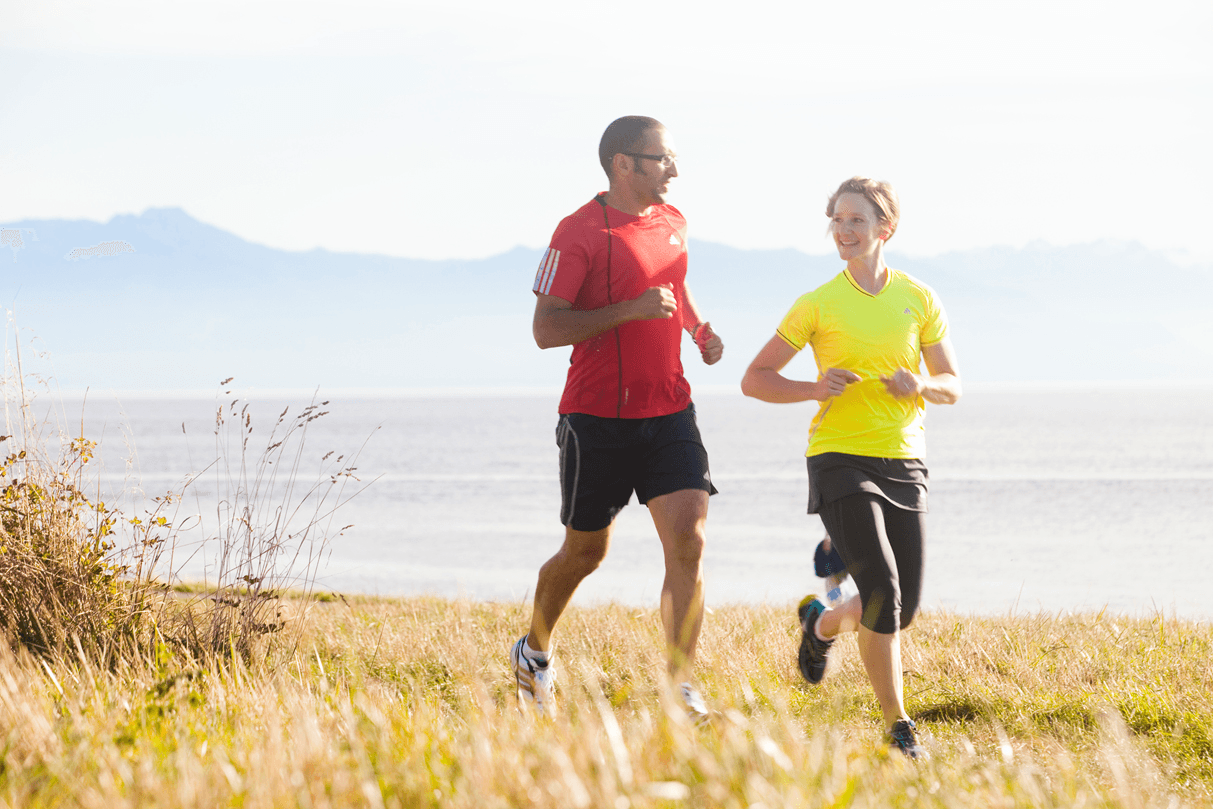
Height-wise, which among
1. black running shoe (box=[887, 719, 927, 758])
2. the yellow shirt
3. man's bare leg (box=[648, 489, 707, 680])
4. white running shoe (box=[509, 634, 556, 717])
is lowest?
white running shoe (box=[509, 634, 556, 717])

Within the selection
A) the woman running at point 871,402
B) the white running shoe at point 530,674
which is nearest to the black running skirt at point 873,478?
the woman running at point 871,402

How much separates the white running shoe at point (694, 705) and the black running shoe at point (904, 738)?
28.1 inches

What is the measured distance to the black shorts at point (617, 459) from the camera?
438cm

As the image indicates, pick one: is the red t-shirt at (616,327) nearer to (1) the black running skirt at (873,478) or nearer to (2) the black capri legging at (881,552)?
(1) the black running skirt at (873,478)

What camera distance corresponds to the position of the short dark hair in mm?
4473

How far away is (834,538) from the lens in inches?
167

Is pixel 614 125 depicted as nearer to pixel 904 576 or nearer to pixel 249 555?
pixel 904 576

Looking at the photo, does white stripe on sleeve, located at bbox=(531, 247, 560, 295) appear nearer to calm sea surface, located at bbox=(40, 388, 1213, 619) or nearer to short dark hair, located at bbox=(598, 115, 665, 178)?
short dark hair, located at bbox=(598, 115, 665, 178)

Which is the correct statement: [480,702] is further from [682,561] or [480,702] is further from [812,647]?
[812,647]

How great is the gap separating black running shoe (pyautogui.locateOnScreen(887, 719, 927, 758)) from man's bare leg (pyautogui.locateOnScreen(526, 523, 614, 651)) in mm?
1286

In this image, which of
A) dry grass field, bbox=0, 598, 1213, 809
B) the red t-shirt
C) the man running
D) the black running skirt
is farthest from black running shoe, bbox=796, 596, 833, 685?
the red t-shirt

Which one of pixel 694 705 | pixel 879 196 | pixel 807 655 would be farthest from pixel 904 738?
pixel 879 196

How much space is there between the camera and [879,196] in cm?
440

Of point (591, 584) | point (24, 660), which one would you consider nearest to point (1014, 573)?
point (591, 584)
